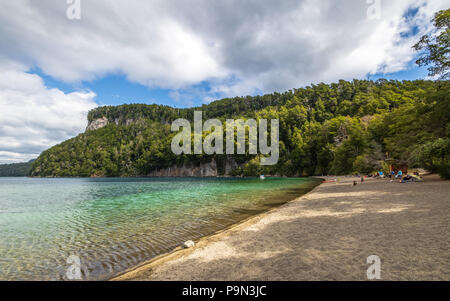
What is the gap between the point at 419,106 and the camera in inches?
1024

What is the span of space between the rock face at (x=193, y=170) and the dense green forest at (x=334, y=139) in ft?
13.0

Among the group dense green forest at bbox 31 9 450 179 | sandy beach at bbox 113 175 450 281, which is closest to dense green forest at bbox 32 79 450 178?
dense green forest at bbox 31 9 450 179

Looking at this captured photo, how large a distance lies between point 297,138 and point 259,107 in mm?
92748

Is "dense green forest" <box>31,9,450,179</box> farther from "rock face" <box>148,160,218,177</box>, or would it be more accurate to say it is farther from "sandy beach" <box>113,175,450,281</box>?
"sandy beach" <box>113,175,450,281</box>

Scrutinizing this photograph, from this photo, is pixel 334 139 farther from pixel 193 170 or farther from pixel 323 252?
pixel 323 252

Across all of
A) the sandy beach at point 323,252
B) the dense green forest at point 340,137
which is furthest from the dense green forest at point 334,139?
the sandy beach at point 323,252

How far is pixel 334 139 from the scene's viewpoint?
86.8 metres

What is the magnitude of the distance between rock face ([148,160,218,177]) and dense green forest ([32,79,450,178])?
13.0ft

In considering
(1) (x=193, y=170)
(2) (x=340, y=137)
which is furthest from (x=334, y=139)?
(1) (x=193, y=170)

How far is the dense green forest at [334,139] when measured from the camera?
77.5 feet

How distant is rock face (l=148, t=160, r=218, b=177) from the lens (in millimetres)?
130375

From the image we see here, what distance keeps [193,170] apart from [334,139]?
8470 cm
